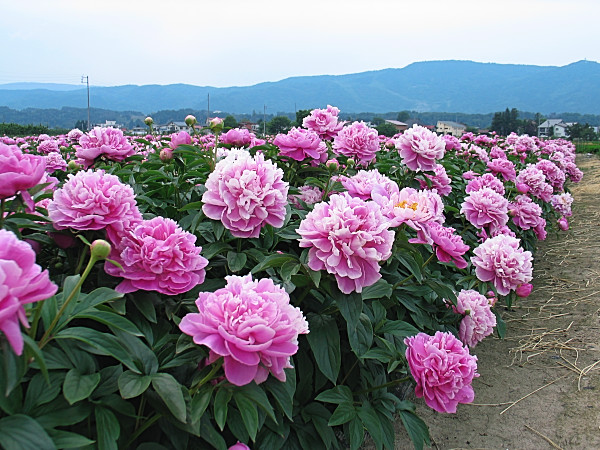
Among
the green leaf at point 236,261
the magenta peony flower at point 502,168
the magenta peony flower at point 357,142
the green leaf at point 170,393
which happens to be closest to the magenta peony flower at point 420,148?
the magenta peony flower at point 357,142

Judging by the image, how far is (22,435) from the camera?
0.75 meters

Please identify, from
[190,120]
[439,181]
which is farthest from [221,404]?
[439,181]

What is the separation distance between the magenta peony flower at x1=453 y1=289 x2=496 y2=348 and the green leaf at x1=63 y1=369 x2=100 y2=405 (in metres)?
1.59

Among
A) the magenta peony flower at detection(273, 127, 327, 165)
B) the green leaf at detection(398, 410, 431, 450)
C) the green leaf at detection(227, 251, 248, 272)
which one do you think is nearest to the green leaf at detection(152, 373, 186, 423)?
the green leaf at detection(227, 251, 248, 272)

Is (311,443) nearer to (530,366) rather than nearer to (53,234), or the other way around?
(53,234)

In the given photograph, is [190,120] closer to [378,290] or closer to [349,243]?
[378,290]

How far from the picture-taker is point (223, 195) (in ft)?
4.23

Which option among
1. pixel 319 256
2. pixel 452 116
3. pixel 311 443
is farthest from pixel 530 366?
pixel 452 116

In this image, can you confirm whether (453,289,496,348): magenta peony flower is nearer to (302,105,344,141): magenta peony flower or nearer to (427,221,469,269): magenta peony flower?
(427,221,469,269): magenta peony flower

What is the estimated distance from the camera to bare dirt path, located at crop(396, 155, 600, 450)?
80.7 inches

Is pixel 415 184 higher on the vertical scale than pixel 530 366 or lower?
higher

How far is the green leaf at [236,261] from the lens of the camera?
135 centimetres

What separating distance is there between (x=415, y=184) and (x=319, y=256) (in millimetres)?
1503

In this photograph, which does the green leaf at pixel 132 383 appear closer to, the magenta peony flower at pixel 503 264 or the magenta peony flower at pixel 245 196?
the magenta peony flower at pixel 245 196
